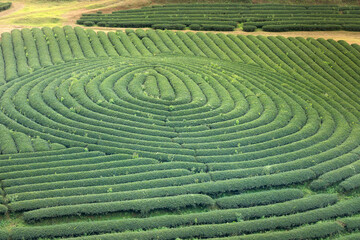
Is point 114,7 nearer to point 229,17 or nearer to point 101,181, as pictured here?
point 229,17

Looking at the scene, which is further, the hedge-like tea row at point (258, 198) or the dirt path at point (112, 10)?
the dirt path at point (112, 10)

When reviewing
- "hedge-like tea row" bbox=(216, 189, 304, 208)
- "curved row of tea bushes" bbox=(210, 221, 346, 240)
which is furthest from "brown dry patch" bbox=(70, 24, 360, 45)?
"curved row of tea bushes" bbox=(210, 221, 346, 240)

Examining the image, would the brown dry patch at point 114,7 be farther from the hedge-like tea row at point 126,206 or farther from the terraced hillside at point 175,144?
the hedge-like tea row at point 126,206

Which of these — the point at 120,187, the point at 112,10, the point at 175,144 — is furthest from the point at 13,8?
the point at 120,187

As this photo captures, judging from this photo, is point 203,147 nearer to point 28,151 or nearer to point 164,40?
point 28,151

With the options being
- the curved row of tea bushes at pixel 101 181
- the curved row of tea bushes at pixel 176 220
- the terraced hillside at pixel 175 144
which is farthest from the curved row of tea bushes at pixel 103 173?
the curved row of tea bushes at pixel 176 220

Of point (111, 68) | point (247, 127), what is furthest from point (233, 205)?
point (111, 68)

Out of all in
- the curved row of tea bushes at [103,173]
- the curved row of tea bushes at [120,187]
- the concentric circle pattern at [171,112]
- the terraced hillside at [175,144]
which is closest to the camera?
the terraced hillside at [175,144]

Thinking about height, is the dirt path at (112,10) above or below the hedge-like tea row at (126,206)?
above
